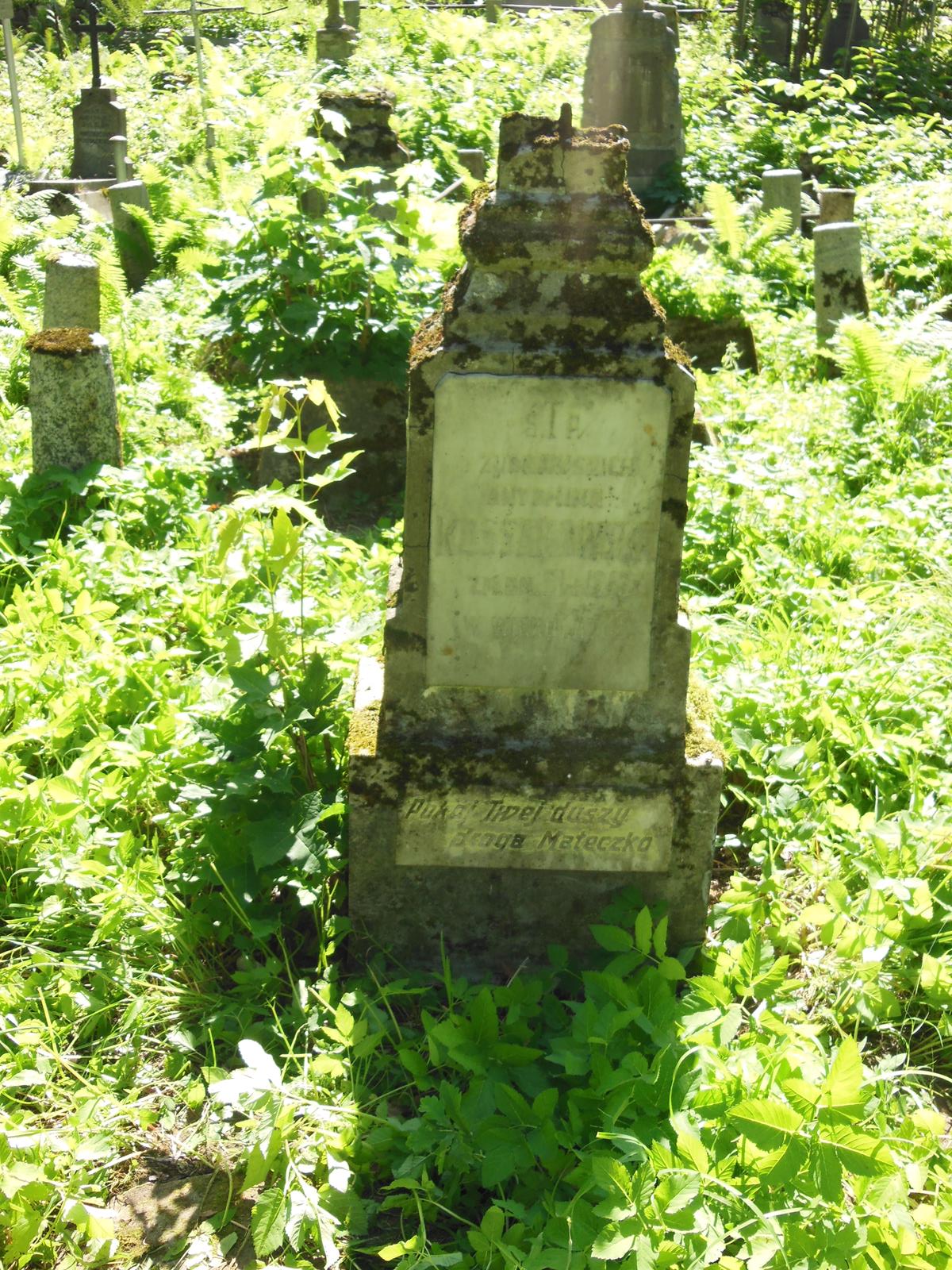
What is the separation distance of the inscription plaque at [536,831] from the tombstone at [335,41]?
15317 mm

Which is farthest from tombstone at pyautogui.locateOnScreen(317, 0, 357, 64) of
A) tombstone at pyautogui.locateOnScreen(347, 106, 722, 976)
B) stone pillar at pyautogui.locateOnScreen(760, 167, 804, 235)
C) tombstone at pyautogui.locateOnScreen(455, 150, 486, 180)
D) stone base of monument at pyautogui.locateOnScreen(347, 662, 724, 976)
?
stone base of monument at pyautogui.locateOnScreen(347, 662, 724, 976)

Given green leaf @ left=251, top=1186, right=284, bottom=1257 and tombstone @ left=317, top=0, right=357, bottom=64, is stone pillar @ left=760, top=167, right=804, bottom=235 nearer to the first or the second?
tombstone @ left=317, top=0, right=357, bottom=64

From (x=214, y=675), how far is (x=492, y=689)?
1.37 m

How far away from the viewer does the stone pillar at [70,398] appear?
18.1 feet

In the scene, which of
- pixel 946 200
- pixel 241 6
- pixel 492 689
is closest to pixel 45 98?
pixel 241 6

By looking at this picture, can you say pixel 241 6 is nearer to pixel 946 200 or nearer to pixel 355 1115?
pixel 946 200

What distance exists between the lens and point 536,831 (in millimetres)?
3270

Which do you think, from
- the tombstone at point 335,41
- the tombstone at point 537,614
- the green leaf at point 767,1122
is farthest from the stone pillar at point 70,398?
the tombstone at point 335,41

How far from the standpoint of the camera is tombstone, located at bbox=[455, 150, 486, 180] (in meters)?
11.2

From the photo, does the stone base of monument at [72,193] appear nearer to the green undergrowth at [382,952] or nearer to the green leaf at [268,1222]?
the green undergrowth at [382,952]

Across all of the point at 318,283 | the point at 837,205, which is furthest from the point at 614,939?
the point at 837,205

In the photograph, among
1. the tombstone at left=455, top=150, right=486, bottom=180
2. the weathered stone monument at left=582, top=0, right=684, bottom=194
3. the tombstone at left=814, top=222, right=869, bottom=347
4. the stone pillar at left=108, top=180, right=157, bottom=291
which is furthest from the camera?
the weathered stone monument at left=582, top=0, right=684, bottom=194

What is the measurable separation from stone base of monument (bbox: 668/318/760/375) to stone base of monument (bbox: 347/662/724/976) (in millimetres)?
5236

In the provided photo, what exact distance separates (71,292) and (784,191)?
6.51 meters
